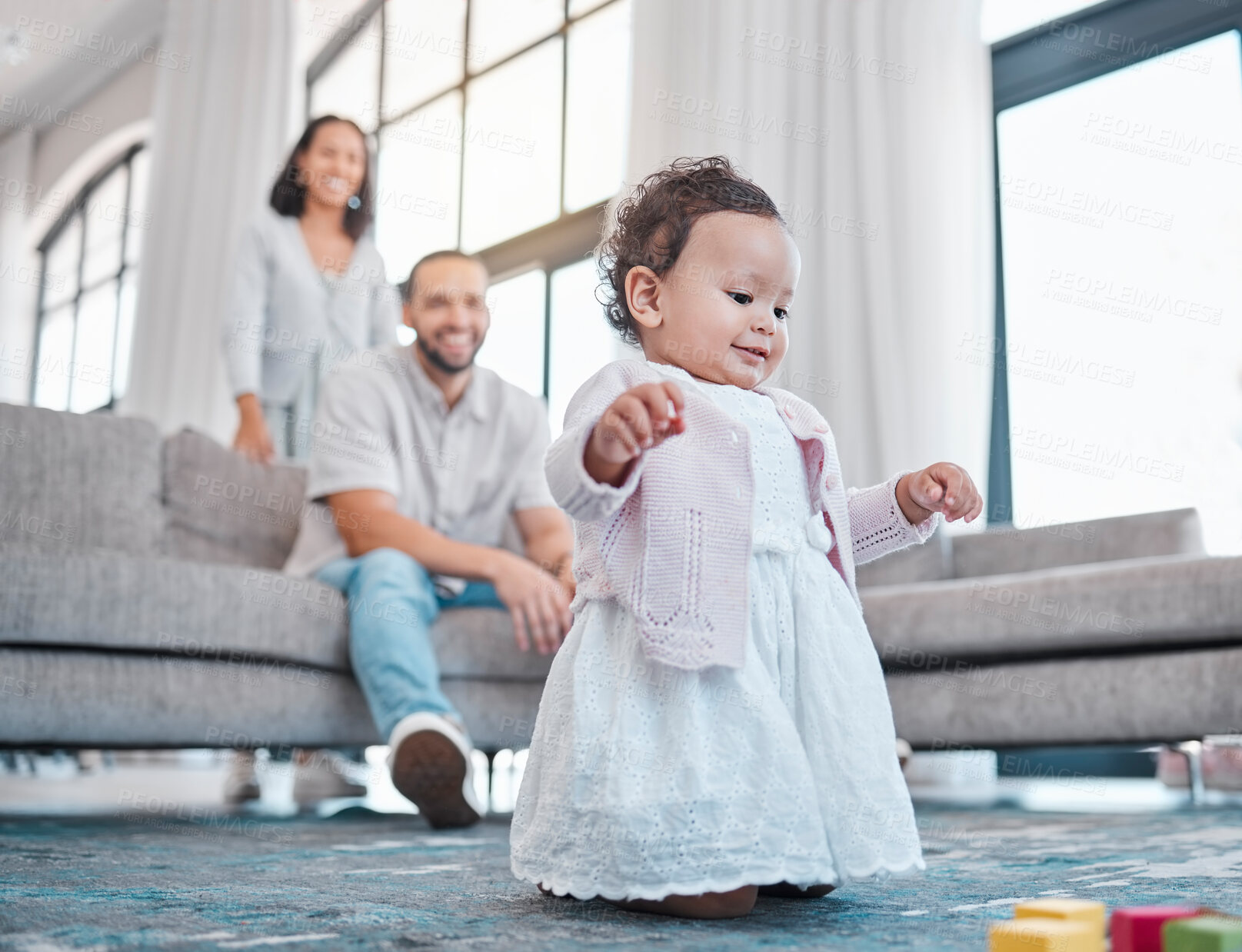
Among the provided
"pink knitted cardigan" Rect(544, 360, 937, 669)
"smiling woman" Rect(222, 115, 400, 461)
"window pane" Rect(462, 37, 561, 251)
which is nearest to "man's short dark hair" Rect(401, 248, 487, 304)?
"smiling woman" Rect(222, 115, 400, 461)

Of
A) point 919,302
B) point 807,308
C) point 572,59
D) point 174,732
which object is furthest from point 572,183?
point 174,732

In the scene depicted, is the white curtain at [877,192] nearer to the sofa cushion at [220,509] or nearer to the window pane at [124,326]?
the sofa cushion at [220,509]

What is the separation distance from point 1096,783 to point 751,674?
240cm

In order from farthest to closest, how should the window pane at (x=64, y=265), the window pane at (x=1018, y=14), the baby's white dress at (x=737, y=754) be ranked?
the window pane at (x=64, y=265) < the window pane at (x=1018, y=14) < the baby's white dress at (x=737, y=754)

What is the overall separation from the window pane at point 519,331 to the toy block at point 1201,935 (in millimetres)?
3817

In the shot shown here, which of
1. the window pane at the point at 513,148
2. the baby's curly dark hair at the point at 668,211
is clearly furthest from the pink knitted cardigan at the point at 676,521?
the window pane at the point at 513,148

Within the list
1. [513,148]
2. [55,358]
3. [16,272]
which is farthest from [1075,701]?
[16,272]

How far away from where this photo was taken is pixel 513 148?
4516mm

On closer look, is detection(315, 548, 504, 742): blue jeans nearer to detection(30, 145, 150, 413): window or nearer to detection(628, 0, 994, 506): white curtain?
detection(628, 0, 994, 506): white curtain

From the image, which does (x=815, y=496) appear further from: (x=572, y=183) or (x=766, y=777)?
(x=572, y=183)

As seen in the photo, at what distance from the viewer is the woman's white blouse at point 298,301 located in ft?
9.07

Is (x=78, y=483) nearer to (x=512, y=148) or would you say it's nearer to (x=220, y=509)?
(x=220, y=509)

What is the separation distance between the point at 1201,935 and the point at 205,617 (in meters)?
1.43

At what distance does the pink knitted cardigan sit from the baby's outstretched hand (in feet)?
0.23
